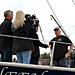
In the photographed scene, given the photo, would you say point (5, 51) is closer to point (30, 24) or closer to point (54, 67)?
point (30, 24)

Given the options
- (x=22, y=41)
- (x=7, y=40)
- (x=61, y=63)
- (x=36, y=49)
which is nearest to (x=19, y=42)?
(x=22, y=41)

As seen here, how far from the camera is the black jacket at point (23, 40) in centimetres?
430

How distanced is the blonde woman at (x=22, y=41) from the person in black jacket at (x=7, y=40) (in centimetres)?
17

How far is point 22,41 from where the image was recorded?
14.3ft

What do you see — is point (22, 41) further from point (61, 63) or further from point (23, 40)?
point (61, 63)

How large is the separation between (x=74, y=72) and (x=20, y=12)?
1690 mm

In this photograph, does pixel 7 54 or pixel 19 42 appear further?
pixel 7 54

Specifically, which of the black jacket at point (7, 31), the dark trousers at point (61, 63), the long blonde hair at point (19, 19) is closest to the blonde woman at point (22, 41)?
the long blonde hair at point (19, 19)

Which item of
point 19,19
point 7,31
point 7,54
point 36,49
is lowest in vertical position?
point 7,54

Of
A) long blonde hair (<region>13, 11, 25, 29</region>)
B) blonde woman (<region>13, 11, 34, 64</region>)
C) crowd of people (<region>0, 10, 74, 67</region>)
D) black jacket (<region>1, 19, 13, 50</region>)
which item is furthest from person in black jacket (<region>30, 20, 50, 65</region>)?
black jacket (<region>1, 19, 13, 50</region>)

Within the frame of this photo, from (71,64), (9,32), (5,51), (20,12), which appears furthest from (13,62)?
(71,64)

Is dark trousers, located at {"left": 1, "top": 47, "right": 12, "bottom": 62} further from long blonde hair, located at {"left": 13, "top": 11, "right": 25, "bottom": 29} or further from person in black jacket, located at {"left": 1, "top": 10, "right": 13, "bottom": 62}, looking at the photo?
long blonde hair, located at {"left": 13, "top": 11, "right": 25, "bottom": 29}

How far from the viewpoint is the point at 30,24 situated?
183 inches

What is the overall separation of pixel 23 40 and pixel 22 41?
0.10 feet
